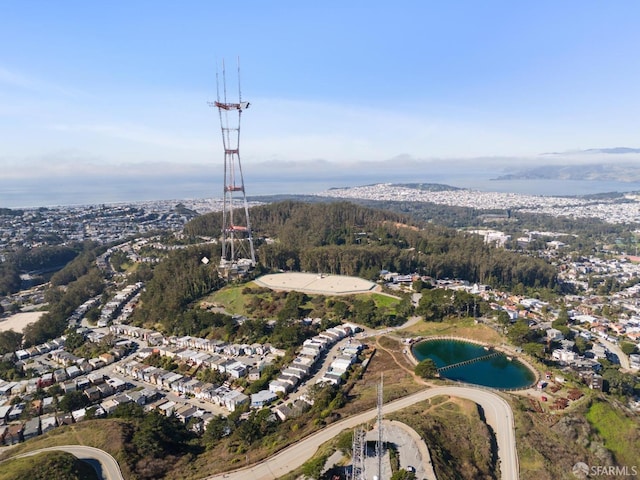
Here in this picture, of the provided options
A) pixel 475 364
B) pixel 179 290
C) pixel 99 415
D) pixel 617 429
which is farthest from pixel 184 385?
pixel 617 429

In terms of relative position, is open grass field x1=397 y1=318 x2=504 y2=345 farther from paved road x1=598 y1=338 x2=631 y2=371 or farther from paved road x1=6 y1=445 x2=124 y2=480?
paved road x1=6 y1=445 x2=124 y2=480

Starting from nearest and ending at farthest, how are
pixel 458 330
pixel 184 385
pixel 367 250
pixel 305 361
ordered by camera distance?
pixel 184 385 < pixel 305 361 < pixel 458 330 < pixel 367 250

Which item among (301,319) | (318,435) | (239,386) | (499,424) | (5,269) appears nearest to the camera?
(318,435)

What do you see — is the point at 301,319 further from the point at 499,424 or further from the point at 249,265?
the point at 499,424

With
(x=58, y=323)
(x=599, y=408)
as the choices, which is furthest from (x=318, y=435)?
(x=58, y=323)

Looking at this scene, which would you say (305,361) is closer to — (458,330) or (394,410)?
(394,410)

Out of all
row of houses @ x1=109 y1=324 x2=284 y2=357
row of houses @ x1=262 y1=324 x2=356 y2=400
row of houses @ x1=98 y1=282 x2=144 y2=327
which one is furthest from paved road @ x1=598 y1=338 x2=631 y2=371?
row of houses @ x1=98 y1=282 x2=144 y2=327
